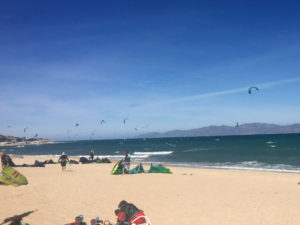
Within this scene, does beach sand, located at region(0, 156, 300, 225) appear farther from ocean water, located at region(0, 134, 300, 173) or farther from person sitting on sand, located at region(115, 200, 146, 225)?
ocean water, located at region(0, 134, 300, 173)

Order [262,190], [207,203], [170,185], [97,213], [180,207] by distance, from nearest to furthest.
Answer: [97,213]
[180,207]
[207,203]
[262,190]
[170,185]

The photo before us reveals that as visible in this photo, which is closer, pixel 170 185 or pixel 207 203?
pixel 207 203

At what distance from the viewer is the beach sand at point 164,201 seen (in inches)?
332

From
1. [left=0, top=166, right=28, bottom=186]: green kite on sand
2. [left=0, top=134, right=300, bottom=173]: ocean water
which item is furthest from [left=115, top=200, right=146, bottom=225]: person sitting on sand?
[left=0, top=134, right=300, bottom=173]: ocean water

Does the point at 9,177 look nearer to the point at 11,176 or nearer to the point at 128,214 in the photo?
the point at 11,176

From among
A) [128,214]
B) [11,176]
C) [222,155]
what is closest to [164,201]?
[128,214]

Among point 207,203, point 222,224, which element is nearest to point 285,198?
point 207,203

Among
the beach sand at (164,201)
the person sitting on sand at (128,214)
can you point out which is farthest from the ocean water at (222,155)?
the person sitting on sand at (128,214)

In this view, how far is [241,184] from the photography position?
587 inches

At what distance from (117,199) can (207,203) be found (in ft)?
12.4

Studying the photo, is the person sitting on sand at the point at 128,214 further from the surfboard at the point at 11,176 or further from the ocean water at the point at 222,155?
the ocean water at the point at 222,155

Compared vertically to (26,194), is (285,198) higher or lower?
lower

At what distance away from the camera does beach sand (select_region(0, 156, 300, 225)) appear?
8425 millimetres

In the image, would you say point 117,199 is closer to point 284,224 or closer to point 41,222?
point 41,222
